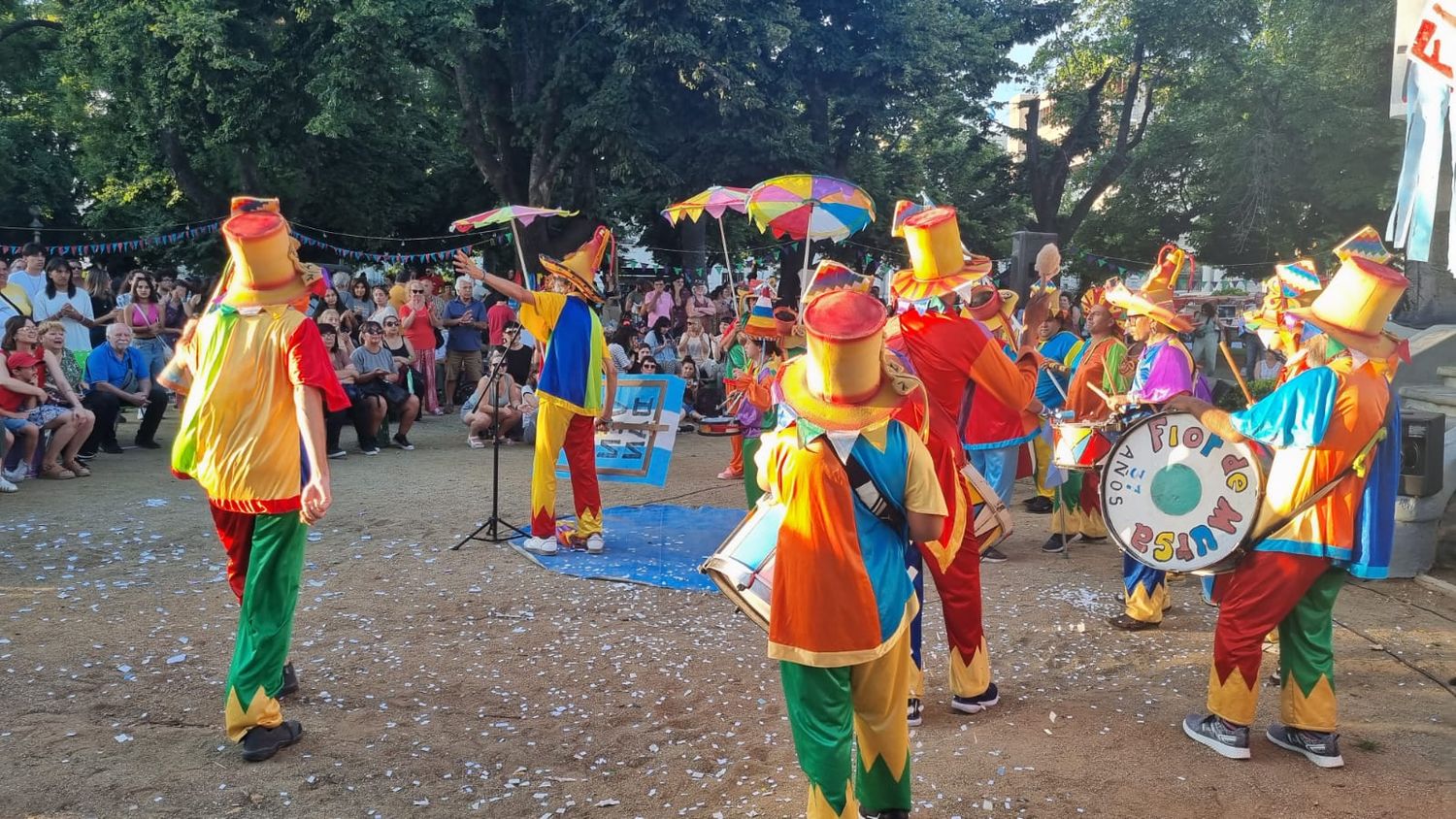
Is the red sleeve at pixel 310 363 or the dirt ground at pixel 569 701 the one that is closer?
the dirt ground at pixel 569 701

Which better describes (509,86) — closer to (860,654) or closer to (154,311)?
(154,311)

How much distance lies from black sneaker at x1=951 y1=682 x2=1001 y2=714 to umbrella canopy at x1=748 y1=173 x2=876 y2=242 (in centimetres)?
756

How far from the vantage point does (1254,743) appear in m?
4.54

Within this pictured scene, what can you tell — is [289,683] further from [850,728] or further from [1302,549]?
[1302,549]

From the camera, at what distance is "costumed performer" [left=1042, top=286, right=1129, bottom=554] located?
7555 millimetres

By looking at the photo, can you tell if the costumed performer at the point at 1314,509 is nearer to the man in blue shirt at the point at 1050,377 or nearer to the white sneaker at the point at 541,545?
the man in blue shirt at the point at 1050,377

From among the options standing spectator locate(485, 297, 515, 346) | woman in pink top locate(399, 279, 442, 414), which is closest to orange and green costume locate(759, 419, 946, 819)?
woman in pink top locate(399, 279, 442, 414)

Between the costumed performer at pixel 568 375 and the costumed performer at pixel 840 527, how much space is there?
4.14 m

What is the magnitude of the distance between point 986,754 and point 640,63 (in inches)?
697

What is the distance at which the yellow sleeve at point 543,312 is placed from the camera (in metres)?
7.14

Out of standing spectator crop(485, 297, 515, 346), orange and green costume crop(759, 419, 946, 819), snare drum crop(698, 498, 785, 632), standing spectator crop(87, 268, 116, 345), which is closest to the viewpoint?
orange and green costume crop(759, 419, 946, 819)

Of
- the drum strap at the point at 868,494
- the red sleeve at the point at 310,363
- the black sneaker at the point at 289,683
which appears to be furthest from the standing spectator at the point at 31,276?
the drum strap at the point at 868,494

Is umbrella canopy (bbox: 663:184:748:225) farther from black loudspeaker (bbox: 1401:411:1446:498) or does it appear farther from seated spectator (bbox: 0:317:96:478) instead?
black loudspeaker (bbox: 1401:411:1446:498)

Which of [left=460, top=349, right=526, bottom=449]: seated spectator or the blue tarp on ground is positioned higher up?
[left=460, top=349, right=526, bottom=449]: seated spectator
